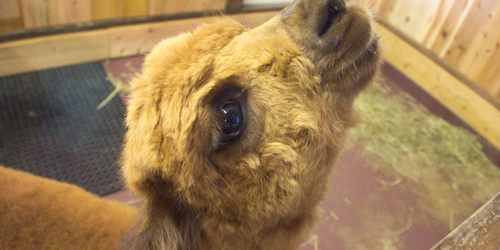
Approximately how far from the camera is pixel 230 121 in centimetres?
131

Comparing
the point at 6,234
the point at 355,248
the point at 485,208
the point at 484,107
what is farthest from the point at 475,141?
the point at 6,234

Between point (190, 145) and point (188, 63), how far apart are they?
0.32m

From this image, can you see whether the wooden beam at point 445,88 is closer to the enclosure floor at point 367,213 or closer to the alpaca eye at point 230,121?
the enclosure floor at point 367,213

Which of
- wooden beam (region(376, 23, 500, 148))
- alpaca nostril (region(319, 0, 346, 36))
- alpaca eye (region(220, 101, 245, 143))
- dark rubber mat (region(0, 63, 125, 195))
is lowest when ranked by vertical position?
dark rubber mat (region(0, 63, 125, 195))

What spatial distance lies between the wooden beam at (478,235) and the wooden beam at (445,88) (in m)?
2.87

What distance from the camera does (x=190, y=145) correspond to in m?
1.26

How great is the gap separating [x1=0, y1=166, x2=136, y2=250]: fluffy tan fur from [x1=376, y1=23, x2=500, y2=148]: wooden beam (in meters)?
3.32

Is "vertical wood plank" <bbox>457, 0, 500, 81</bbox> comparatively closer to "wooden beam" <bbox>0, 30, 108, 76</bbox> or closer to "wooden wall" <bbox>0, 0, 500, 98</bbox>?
"wooden wall" <bbox>0, 0, 500, 98</bbox>

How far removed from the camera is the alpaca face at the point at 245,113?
1.30 m

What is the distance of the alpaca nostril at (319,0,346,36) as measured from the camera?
4.30 feet

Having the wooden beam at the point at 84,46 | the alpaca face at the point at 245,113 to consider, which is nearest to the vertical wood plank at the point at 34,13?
the wooden beam at the point at 84,46

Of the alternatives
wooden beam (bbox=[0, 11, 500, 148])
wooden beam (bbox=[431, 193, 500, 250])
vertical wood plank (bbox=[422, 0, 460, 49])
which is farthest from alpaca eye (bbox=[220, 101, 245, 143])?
vertical wood plank (bbox=[422, 0, 460, 49])

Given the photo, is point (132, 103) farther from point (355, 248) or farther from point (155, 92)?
point (355, 248)

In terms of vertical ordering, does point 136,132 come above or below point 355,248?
above
